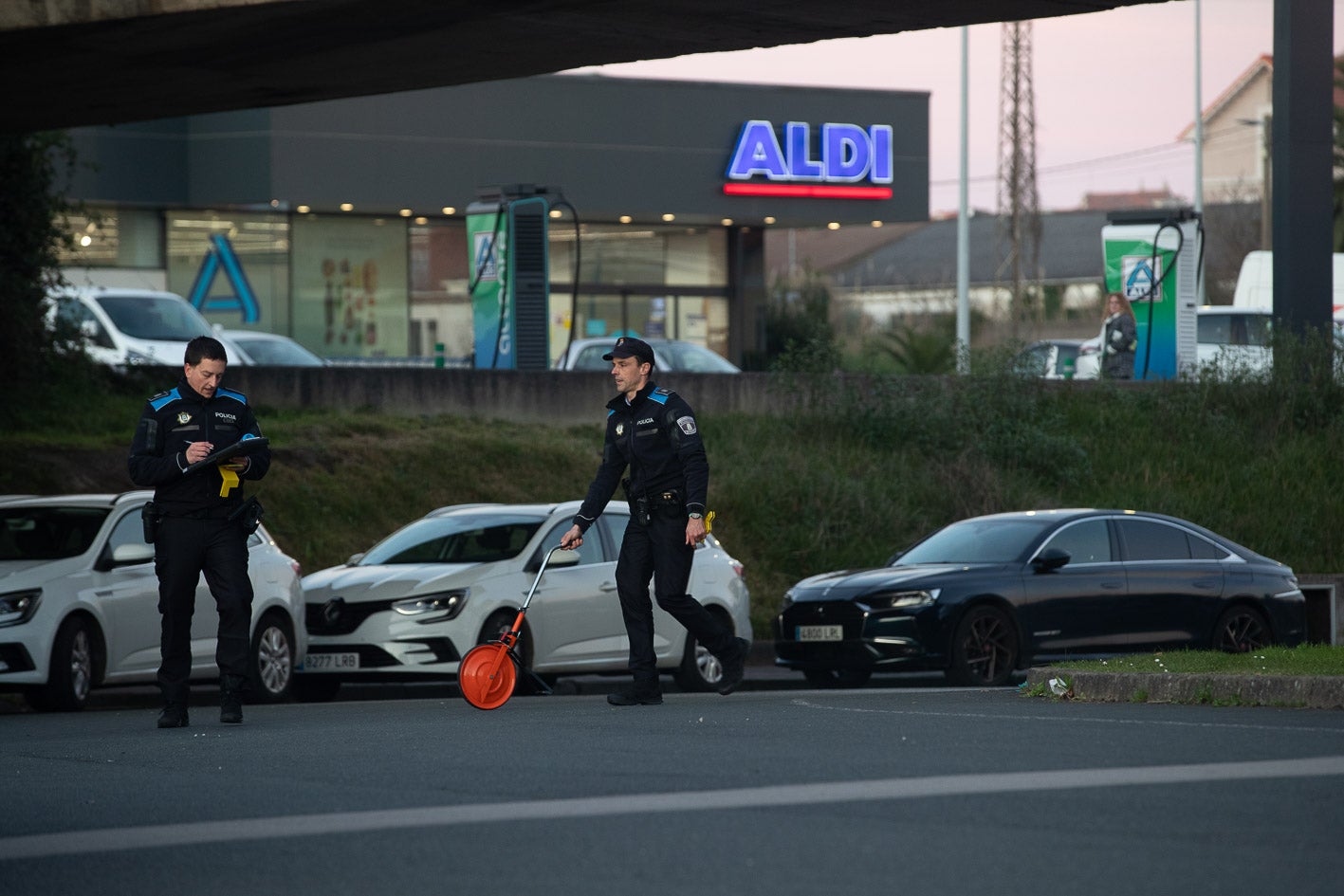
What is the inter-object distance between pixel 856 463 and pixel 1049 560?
8.09m

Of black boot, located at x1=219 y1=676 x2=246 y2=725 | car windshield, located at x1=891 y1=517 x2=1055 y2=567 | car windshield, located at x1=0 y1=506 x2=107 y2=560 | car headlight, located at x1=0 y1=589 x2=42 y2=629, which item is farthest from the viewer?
car windshield, located at x1=891 y1=517 x2=1055 y2=567

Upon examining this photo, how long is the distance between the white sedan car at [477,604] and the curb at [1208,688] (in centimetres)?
339

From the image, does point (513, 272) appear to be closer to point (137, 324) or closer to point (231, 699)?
point (137, 324)

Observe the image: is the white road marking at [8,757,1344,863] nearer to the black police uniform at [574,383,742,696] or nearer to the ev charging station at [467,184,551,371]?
the black police uniform at [574,383,742,696]

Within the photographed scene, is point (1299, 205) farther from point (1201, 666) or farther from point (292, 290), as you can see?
point (292, 290)

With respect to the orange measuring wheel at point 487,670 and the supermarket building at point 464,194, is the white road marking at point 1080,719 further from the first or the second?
the supermarket building at point 464,194

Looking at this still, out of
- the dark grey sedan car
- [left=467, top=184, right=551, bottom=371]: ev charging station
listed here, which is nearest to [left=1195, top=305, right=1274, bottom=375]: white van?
[left=467, top=184, right=551, bottom=371]: ev charging station

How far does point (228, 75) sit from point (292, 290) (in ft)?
73.9

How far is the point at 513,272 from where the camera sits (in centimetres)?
2562

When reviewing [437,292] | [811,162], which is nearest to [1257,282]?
[811,162]

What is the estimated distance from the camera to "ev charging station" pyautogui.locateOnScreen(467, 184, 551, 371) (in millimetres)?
25719

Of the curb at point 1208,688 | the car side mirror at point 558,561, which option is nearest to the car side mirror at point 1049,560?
the car side mirror at point 558,561

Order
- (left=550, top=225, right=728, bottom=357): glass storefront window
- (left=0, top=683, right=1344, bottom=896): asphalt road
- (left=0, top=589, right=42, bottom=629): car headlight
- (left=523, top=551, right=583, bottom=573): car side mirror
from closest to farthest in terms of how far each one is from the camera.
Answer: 1. (left=0, top=683, right=1344, bottom=896): asphalt road
2. (left=0, top=589, right=42, bottom=629): car headlight
3. (left=523, top=551, right=583, bottom=573): car side mirror
4. (left=550, top=225, right=728, bottom=357): glass storefront window

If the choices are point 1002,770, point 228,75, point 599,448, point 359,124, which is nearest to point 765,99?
point 359,124
